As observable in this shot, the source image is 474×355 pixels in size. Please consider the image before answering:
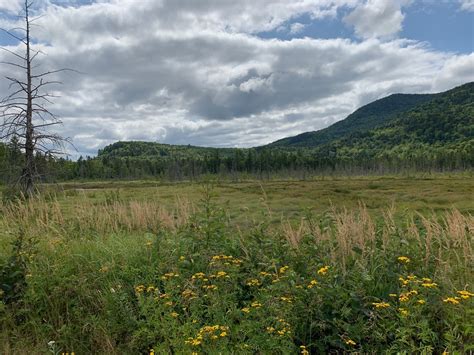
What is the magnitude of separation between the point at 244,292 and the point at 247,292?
2.9 inches

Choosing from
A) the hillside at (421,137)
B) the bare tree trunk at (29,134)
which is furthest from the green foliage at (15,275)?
the hillside at (421,137)

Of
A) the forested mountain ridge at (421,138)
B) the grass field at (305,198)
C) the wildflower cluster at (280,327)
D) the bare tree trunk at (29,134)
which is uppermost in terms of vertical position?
the forested mountain ridge at (421,138)

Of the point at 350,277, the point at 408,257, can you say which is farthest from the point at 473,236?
the point at 350,277

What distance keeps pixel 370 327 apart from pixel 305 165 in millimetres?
116810

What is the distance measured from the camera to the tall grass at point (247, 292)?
334 cm

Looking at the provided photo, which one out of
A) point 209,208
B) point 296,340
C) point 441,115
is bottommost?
point 296,340

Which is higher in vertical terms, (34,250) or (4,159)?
(4,159)

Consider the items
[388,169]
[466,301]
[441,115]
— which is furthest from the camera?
[441,115]

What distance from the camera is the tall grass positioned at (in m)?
3.34

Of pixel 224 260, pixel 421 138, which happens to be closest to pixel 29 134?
pixel 224 260

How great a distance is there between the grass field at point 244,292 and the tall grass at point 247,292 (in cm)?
2

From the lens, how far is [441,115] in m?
181

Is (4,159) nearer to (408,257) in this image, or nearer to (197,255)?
(197,255)

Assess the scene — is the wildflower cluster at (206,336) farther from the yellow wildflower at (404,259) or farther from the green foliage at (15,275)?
the green foliage at (15,275)
